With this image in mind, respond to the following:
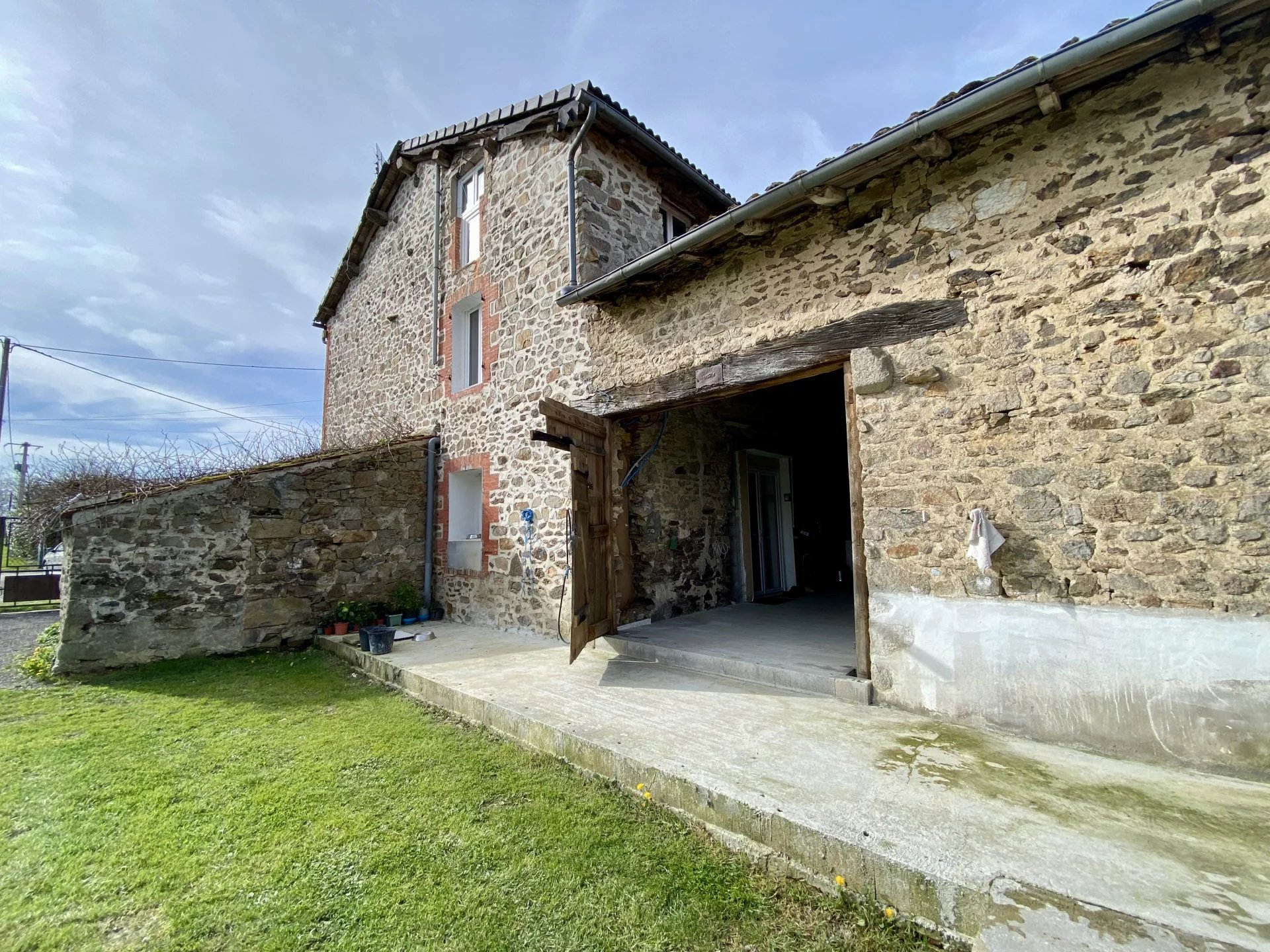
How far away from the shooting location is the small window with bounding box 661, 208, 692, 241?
25.9 ft

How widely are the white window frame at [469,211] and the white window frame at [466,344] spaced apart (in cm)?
78

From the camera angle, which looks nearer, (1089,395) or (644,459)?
(1089,395)

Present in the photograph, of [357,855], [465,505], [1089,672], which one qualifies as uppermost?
[465,505]

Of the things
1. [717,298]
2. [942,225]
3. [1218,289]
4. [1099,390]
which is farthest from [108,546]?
[1218,289]

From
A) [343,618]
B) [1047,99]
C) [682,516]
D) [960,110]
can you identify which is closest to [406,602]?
[343,618]

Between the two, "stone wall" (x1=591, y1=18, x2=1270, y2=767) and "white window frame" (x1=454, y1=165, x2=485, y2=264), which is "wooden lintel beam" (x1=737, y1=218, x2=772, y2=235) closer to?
"stone wall" (x1=591, y1=18, x2=1270, y2=767)

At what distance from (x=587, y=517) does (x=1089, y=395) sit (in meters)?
4.06

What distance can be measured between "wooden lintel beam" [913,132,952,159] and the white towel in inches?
92.7

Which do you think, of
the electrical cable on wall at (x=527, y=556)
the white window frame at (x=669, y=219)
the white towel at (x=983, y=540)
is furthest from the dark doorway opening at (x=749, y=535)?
the white window frame at (x=669, y=219)

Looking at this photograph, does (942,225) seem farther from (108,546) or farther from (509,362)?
(108,546)

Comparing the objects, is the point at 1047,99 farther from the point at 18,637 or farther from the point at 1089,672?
the point at 18,637

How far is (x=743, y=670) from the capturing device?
4723 mm

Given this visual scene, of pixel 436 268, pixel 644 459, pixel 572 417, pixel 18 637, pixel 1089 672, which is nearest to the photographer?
pixel 1089 672

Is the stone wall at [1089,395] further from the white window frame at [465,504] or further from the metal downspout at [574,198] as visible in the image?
the white window frame at [465,504]
